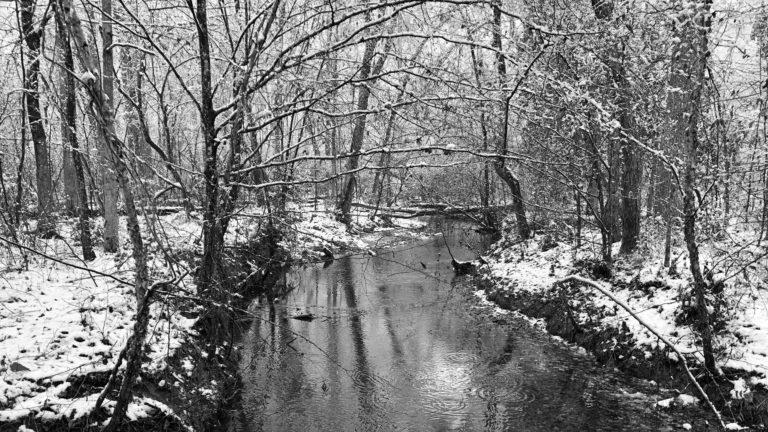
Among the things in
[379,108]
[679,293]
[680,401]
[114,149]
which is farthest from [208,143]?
[679,293]

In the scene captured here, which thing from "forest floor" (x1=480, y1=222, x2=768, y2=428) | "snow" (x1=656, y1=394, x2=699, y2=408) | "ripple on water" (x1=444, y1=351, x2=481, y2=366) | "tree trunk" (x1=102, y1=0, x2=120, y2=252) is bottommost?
"ripple on water" (x1=444, y1=351, x2=481, y2=366)

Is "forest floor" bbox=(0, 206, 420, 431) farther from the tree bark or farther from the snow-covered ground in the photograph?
the snow-covered ground

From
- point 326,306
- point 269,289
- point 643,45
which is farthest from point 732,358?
point 269,289

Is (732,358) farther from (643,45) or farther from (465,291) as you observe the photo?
(465,291)

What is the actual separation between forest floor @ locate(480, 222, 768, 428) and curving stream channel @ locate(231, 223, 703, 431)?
0.50 metres

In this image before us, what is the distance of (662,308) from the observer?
9.05 m

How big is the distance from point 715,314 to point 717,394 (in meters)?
1.51

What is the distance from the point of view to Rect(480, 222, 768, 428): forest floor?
7.07 meters

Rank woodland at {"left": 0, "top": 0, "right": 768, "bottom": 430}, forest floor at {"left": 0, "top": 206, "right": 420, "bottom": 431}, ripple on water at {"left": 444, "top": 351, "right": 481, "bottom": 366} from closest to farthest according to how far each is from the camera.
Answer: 1. woodland at {"left": 0, "top": 0, "right": 768, "bottom": 430}
2. forest floor at {"left": 0, "top": 206, "right": 420, "bottom": 431}
3. ripple on water at {"left": 444, "top": 351, "right": 481, "bottom": 366}

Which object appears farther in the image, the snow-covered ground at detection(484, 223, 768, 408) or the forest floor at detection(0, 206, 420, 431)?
the snow-covered ground at detection(484, 223, 768, 408)

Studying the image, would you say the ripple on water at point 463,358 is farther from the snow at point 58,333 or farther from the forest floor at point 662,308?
the snow at point 58,333

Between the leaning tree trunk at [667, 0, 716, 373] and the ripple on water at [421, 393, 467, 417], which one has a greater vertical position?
the leaning tree trunk at [667, 0, 716, 373]

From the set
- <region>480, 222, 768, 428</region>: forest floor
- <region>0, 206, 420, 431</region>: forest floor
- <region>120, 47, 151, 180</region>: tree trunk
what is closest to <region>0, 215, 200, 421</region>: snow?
<region>0, 206, 420, 431</region>: forest floor

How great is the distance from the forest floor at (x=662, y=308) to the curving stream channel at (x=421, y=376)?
0.50 m
